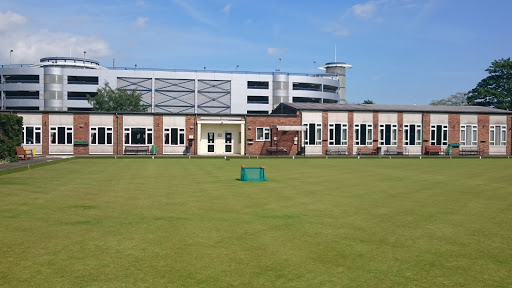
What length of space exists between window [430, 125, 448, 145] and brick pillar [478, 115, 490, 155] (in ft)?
12.3

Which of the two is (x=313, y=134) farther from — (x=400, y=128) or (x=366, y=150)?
(x=400, y=128)

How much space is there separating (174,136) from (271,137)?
27.9 feet

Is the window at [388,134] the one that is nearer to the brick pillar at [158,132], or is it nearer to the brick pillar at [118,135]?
the brick pillar at [158,132]

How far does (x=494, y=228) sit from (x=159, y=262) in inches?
250

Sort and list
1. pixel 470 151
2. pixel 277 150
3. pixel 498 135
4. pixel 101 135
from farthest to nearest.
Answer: pixel 498 135 < pixel 470 151 < pixel 277 150 < pixel 101 135

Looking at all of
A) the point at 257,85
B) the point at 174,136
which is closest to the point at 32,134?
the point at 174,136

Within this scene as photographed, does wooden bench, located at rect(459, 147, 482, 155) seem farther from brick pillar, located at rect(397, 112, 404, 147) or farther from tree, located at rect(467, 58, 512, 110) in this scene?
tree, located at rect(467, 58, 512, 110)

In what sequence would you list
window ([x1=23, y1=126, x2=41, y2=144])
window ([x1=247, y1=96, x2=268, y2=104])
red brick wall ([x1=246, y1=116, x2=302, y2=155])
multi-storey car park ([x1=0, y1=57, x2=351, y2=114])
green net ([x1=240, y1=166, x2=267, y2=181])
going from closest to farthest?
green net ([x1=240, y1=166, x2=267, y2=181]) → window ([x1=23, y1=126, x2=41, y2=144]) → red brick wall ([x1=246, y1=116, x2=302, y2=155]) → multi-storey car park ([x1=0, y1=57, x2=351, y2=114]) → window ([x1=247, y1=96, x2=268, y2=104])

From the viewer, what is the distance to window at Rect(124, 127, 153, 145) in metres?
40.2

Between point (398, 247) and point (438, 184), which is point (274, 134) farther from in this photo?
point (398, 247)

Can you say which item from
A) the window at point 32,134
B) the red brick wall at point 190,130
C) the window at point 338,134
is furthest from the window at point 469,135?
the window at point 32,134

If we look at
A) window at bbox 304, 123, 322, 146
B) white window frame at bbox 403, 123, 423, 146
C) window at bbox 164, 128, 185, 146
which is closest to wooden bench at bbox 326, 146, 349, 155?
window at bbox 304, 123, 322, 146

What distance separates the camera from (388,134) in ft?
148

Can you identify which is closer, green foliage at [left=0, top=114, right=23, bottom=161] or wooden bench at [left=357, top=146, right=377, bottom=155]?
green foliage at [left=0, top=114, right=23, bottom=161]
